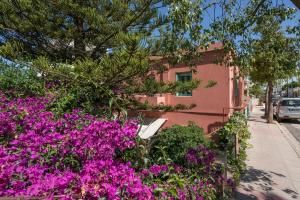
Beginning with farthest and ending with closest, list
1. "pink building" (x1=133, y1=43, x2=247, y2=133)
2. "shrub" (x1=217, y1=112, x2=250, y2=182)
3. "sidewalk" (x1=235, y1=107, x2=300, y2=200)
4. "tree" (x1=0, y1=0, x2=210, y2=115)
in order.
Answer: "pink building" (x1=133, y1=43, x2=247, y2=133) → "shrub" (x1=217, y1=112, x2=250, y2=182) → "sidewalk" (x1=235, y1=107, x2=300, y2=200) → "tree" (x1=0, y1=0, x2=210, y2=115)

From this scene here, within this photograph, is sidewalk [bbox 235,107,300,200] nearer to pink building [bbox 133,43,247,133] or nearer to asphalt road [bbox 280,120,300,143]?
pink building [bbox 133,43,247,133]

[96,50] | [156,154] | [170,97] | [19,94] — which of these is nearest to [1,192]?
[156,154]

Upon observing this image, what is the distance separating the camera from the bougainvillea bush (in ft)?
5.80

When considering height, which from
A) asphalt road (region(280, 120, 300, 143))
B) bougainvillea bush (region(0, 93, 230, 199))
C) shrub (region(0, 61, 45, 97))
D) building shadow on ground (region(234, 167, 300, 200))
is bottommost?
building shadow on ground (region(234, 167, 300, 200))

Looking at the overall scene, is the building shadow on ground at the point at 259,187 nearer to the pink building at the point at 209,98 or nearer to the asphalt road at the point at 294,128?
the pink building at the point at 209,98

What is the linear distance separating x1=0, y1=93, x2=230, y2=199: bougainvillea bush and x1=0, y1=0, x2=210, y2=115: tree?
2.88 feet

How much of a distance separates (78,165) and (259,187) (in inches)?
163

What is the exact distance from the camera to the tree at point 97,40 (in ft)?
11.4

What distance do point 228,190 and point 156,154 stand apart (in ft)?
4.67

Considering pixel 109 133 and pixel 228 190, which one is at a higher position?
pixel 109 133

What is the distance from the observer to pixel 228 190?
12.1 ft

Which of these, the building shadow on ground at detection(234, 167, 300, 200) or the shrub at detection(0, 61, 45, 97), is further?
the shrub at detection(0, 61, 45, 97)

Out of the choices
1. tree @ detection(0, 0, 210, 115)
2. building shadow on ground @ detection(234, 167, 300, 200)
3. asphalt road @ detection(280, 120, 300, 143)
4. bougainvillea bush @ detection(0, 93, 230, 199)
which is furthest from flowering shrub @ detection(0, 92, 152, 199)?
asphalt road @ detection(280, 120, 300, 143)

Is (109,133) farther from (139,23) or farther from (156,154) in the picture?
(139,23)
